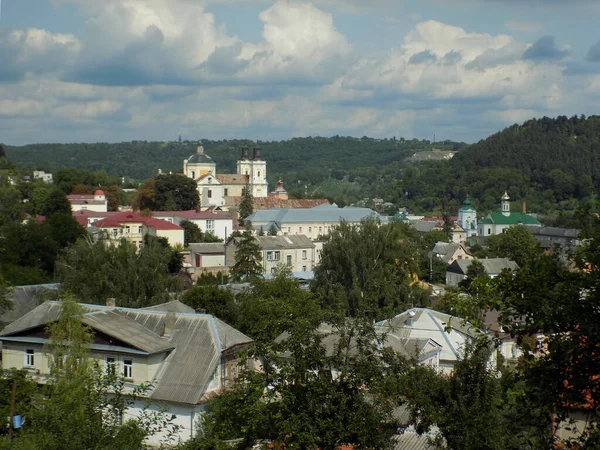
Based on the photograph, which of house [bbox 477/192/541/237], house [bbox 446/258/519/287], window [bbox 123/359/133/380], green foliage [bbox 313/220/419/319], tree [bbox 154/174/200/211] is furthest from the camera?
house [bbox 477/192/541/237]

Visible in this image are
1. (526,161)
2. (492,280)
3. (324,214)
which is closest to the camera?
(492,280)

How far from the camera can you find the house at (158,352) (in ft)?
68.4

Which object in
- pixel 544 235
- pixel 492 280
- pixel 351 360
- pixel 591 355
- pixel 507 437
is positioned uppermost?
pixel 492 280

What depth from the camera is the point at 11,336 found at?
2348 centimetres

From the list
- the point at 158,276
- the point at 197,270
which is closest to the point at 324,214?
the point at 197,270

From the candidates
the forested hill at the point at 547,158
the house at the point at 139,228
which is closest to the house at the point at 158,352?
the house at the point at 139,228

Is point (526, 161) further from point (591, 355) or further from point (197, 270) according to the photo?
point (591, 355)

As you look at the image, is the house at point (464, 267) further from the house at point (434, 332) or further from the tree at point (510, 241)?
the house at point (434, 332)

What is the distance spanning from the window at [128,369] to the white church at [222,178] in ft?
274

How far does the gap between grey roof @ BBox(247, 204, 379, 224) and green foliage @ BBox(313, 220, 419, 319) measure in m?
43.4

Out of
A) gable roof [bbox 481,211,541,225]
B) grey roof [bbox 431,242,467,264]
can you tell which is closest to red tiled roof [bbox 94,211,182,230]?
grey roof [bbox 431,242,467,264]

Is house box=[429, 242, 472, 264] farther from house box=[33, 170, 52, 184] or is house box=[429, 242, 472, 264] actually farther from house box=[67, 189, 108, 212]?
house box=[33, 170, 52, 184]

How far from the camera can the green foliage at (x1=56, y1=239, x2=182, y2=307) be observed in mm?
32812

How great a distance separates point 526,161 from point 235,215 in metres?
107
